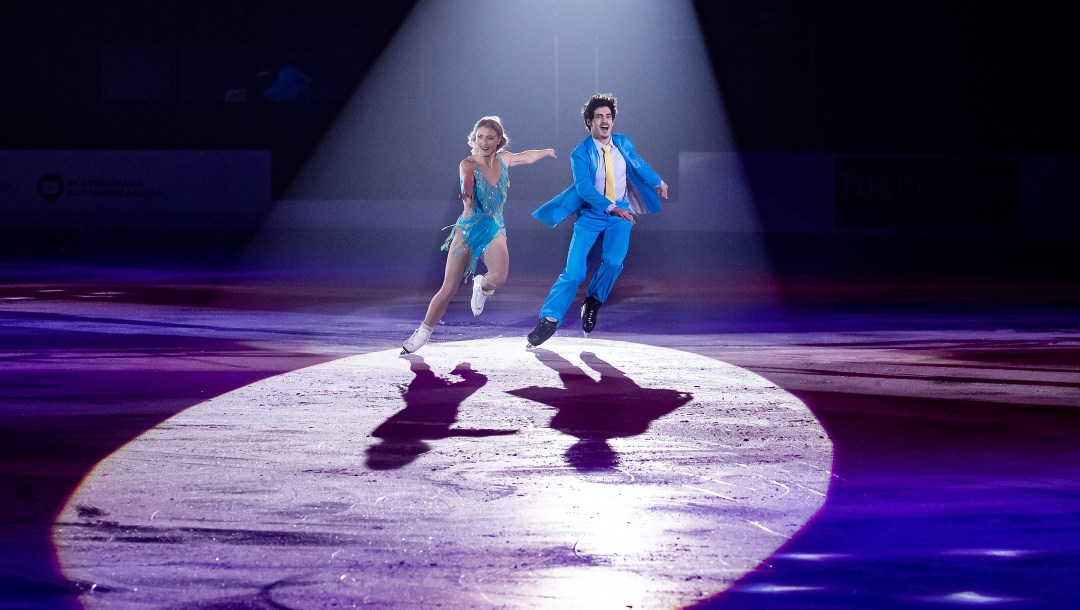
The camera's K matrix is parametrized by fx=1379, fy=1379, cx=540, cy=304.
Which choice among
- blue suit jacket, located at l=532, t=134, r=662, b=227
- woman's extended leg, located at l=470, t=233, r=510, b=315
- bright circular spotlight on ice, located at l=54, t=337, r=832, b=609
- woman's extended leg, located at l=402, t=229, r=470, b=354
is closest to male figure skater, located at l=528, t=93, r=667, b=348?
blue suit jacket, located at l=532, t=134, r=662, b=227

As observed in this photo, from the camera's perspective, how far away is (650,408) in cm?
715

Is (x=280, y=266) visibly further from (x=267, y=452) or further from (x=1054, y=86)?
(x=1054, y=86)

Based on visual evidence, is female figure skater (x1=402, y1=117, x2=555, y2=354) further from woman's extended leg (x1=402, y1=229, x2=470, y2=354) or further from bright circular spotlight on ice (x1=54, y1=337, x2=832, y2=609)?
bright circular spotlight on ice (x1=54, y1=337, x2=832, y2=609)

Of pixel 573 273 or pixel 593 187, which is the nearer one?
pixel 593 187

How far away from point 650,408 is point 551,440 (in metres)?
0.98

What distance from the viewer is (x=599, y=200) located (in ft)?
29.4

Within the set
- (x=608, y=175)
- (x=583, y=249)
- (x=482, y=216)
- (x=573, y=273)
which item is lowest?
(x=573, y=273)

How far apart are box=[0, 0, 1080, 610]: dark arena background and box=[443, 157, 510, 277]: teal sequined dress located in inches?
29.1

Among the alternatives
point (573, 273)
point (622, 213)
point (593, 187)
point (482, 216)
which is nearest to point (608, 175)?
point (593, 187)

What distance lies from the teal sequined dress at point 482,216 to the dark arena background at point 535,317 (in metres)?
Answer: 0.74

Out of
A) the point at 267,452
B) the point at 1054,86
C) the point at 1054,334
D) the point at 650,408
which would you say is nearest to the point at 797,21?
the point at 1054,86

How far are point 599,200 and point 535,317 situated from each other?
8.15 ft

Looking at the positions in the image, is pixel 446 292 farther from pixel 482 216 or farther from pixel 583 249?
pixel 583 249

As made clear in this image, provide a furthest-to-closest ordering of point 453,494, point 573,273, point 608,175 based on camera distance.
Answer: point 573,273 → point 608,175 → point 453,494
